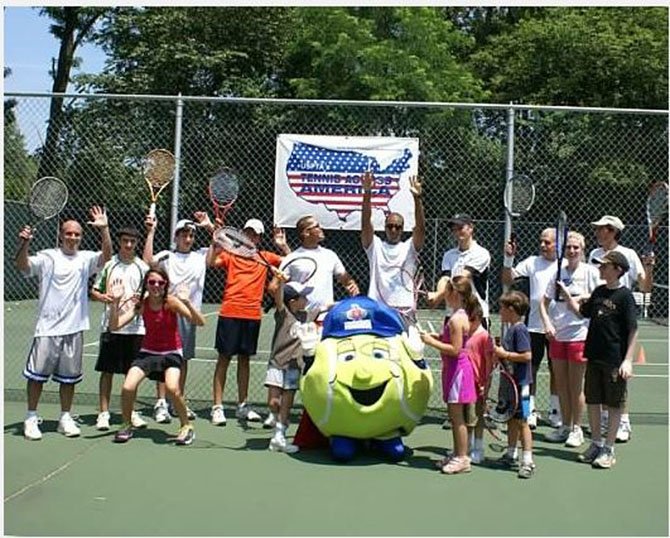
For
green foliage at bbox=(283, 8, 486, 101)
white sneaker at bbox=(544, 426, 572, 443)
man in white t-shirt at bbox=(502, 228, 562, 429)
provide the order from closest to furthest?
white sneaker at bbox=(544, 426, 572, 443) → man in white t-shirt at bbox=(502, 228, 562, 429) → green foliage at bbox=(283, 8, 486, 101)

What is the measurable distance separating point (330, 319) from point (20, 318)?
10429mm

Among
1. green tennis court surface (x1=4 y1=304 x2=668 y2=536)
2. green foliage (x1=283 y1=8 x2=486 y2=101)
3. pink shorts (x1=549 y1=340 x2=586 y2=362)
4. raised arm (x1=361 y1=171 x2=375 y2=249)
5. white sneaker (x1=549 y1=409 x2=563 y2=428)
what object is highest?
green foliage (x1=283 y1=8 x2=486 y2=101)

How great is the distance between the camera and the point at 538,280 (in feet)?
20.9

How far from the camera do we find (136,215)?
13469 mm

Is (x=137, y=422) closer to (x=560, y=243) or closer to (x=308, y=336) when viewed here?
(x=308, y=336)

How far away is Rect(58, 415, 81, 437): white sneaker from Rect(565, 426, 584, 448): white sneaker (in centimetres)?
366

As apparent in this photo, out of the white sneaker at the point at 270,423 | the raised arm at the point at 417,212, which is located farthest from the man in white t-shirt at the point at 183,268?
the raised arm at the point at 417,212

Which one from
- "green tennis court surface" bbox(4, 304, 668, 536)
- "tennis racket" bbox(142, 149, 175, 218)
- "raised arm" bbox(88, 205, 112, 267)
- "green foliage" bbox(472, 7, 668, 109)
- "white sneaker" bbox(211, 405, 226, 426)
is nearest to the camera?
"green tennis court surface" bbox(4, 304, 668, 536)

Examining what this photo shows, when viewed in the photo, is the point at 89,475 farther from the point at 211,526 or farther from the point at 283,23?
the point at 283,23

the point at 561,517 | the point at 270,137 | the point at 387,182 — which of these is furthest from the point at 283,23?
the point at 561,517

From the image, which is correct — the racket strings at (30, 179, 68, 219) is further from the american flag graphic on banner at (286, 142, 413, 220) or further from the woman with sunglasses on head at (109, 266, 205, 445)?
the american flag graphic on banner at (286, 142, 413, 220)

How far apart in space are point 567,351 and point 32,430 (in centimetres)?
404

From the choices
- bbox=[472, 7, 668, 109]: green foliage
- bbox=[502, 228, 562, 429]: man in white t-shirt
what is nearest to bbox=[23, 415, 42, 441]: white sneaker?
bbox=[502, 228, 562, 429]: man in white t-shirt

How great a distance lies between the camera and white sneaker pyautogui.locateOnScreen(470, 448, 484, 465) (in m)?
5.55
